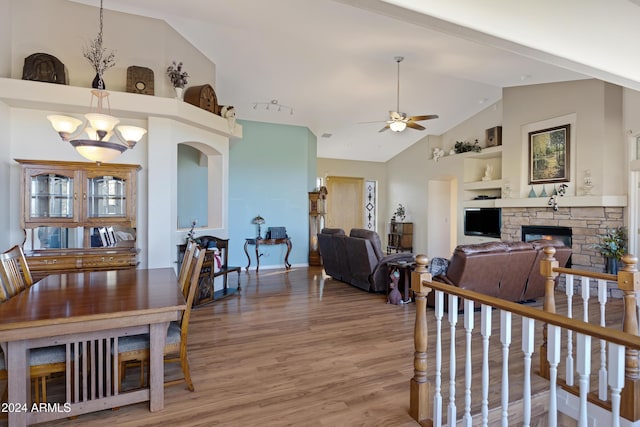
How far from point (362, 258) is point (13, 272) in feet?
13.4

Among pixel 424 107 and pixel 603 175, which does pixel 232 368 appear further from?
pixel 424 107

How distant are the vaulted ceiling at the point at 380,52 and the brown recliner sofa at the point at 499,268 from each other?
2074 mm

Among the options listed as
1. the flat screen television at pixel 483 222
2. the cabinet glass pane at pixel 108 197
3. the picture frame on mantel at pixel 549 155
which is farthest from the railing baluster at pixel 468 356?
the flat screen television at pixel 483 222

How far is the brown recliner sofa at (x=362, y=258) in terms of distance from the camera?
5297mm

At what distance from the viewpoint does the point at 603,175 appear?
557 cm

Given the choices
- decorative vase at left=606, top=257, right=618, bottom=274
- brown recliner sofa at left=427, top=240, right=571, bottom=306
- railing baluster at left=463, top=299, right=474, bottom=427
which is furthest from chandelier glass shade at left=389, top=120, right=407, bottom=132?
railing baluster at left=463, top=299, right=474, bottom=427

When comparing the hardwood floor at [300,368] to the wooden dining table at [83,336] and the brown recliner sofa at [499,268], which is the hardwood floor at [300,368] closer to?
the wooden dining table at [83,336]

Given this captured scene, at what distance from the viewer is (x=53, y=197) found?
13.5ft

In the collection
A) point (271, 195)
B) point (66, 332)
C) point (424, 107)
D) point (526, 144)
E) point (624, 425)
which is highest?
point (424, 107)

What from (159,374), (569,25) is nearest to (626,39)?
(569,25)

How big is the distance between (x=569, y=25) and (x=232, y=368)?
418cm

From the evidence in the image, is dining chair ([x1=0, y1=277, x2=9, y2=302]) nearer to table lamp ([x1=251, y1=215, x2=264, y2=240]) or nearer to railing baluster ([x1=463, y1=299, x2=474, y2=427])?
railing baluster ([x1=463, y1=299, x2=474, y2=427])

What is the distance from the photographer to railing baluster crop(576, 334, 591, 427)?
58.7 inches

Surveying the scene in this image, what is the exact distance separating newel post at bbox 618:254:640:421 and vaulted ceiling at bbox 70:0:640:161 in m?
1.89
